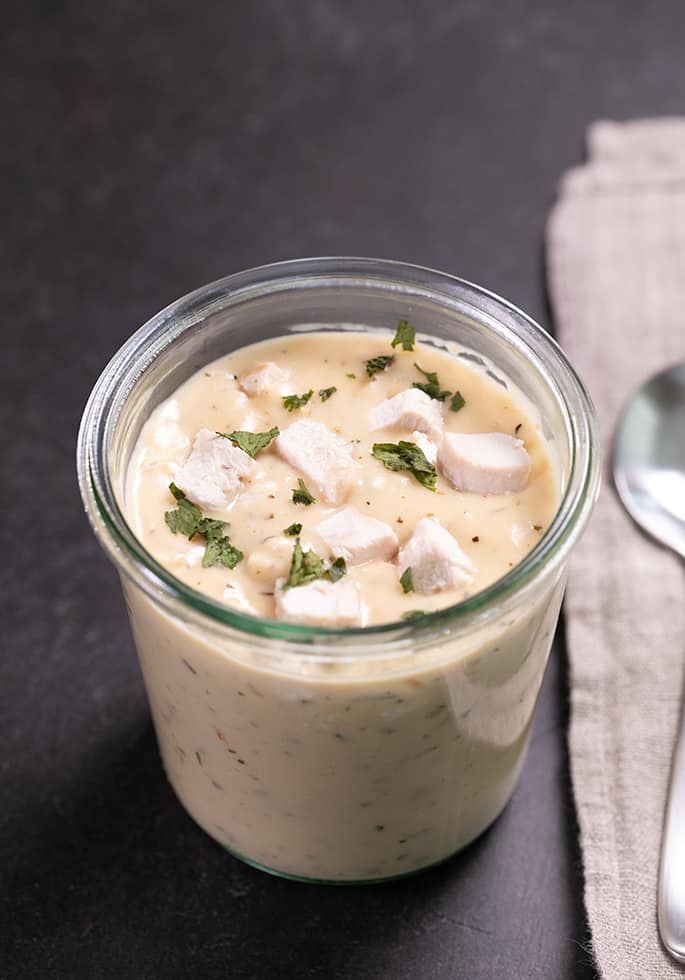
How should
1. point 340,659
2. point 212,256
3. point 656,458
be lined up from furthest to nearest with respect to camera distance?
point 212,256 < point 656,458 < point 340,659

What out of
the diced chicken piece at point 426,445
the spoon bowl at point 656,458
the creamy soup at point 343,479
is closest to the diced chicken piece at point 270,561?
the creamy soup at point 343,479

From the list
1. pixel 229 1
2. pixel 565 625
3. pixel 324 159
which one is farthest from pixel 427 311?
pixel 229 1

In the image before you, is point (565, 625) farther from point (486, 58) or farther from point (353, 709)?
point (486, 58)

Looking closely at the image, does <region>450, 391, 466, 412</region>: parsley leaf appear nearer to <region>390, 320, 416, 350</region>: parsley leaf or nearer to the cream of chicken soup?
the cream of chicken soup

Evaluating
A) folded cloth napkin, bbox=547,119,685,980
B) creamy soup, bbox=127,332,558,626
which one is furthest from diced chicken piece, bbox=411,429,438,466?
folded cloth napkin, bbox=547,119,685,980

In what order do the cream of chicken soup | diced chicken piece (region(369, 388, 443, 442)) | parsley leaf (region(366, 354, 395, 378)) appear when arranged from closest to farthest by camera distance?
the cream of chicken soup → diced chicken piece (region(369, 388, 443, 442)) → parsley leaf (region(366, 354, 395, 378))

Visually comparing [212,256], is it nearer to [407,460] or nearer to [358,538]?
[407,460]

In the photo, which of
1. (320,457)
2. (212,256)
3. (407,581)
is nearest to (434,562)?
(407,581)
